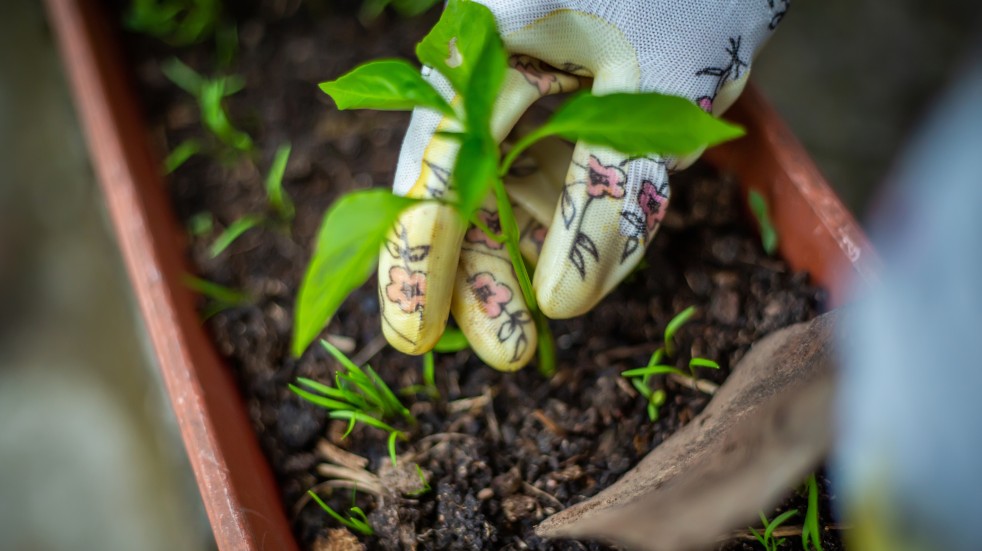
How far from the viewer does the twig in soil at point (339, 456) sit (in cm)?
79

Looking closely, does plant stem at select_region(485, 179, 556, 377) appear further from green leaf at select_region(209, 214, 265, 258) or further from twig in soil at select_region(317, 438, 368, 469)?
green leaf at select_region(209, 214, 265, 258)

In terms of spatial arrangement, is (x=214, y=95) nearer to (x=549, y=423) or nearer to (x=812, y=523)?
(x=549, y=423)

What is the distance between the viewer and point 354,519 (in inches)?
28.7

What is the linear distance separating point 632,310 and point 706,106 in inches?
9.0

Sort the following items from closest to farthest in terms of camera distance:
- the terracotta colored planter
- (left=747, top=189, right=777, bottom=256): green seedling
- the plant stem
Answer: the plant stem, the terracotta colored planter, (left=747, top=189, right=777, bottom=256): green seedling

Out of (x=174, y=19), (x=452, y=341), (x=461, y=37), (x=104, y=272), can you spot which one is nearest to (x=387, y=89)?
(x=461, y=37)

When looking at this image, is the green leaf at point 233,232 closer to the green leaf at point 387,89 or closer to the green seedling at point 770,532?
the green leaf at point 387,89

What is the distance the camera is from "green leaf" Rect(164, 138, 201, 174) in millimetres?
1073

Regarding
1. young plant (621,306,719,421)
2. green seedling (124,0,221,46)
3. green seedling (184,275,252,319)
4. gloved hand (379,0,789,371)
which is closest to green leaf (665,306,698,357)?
young plant (621,306,719,421)

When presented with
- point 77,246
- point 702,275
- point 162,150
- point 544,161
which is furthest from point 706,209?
point 77,246

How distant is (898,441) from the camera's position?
0.51 m

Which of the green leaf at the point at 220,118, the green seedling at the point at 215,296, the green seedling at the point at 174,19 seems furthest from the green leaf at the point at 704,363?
the green seedling at the point at 174,19

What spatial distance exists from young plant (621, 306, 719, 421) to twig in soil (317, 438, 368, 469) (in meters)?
0.28

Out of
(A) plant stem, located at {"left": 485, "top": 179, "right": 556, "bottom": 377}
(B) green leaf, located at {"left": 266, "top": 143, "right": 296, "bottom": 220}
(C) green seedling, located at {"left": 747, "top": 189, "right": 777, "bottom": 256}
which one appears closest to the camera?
(A) plant stem, located at {"left": 485, "top": 179, "right": 556, "bottom": 377}
